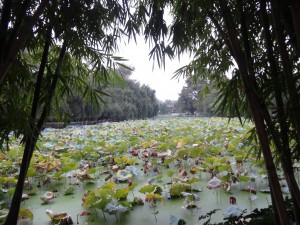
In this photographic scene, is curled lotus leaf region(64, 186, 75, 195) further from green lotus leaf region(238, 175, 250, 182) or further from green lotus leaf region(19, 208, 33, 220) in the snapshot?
green lotus leaf region(238, 175, 250, 182)

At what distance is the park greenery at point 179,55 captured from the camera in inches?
33.9

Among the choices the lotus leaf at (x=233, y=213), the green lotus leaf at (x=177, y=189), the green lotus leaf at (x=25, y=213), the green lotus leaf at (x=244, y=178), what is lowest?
the green lotus leaf at (x=25, y=213)

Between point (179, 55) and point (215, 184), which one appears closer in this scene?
point (179, 55)

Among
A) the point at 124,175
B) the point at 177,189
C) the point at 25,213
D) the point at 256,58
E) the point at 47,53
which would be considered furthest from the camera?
the point at 124,175

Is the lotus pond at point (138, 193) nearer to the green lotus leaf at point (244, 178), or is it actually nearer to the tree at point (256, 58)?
the green lotus leaf at point (244, 178)

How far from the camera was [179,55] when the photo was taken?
1.82 metres

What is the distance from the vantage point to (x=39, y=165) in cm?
275

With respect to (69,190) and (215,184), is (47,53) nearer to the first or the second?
(69,190)

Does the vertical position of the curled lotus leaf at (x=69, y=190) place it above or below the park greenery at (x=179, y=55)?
below

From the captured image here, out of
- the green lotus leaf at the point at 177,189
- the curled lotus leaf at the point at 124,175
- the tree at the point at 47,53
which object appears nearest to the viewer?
the tree at the point at 47,53

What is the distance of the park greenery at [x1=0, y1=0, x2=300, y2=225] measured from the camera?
2.83 feet

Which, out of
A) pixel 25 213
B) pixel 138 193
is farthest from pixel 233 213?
pixel 25 213

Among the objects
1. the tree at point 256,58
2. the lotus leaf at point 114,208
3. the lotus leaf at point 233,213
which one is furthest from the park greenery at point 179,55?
the lotus leaf at point 114,208

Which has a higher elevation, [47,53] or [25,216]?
[47,53]
